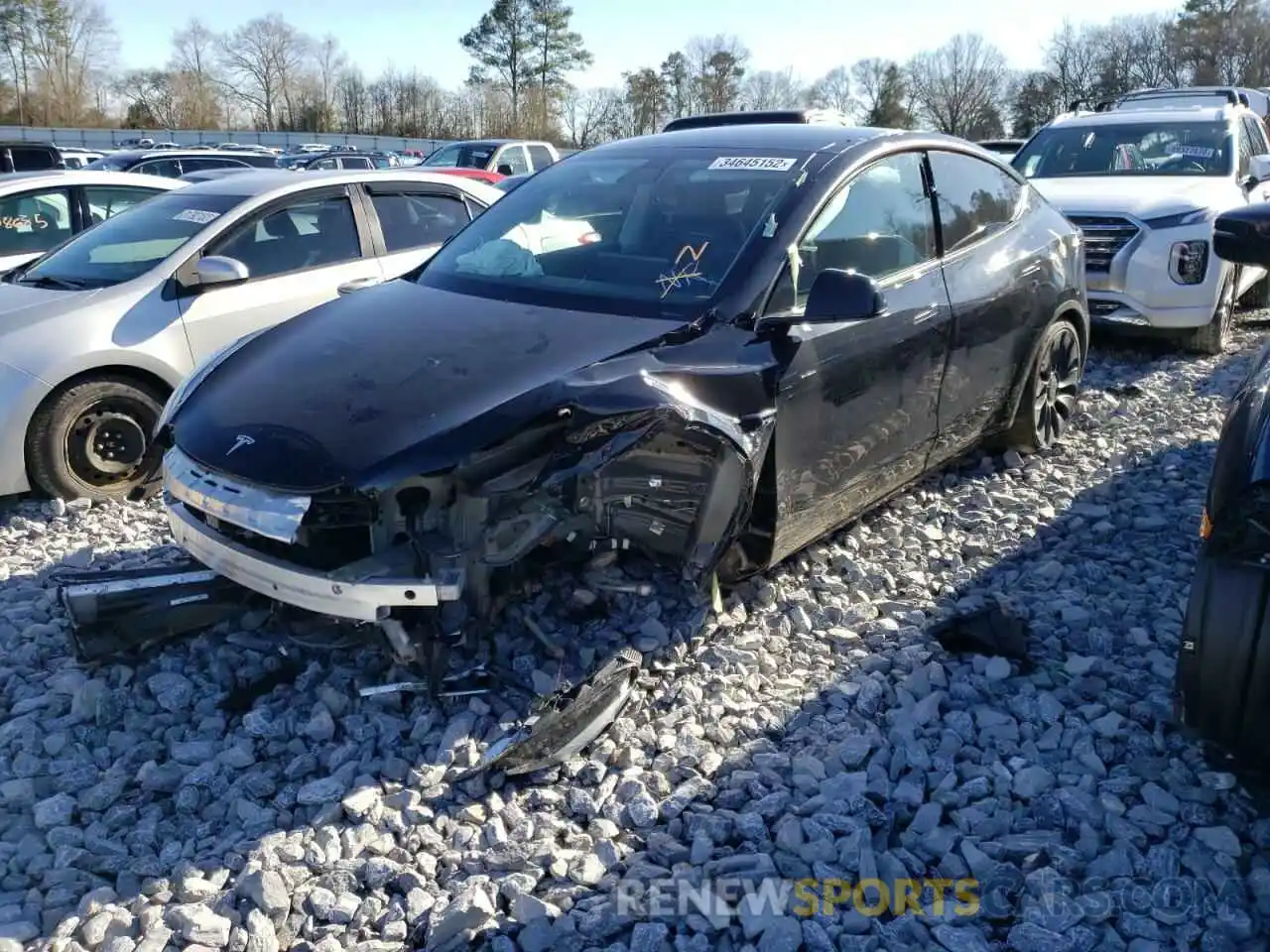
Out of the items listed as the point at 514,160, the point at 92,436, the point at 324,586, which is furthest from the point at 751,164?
the point at 514,160

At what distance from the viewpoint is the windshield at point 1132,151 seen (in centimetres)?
875

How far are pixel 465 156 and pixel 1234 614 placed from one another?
720 inches

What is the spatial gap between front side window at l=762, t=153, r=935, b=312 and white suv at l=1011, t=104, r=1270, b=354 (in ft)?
11.1

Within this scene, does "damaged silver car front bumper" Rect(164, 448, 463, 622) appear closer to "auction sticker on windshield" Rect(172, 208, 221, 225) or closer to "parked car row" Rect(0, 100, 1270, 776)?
"parked car row" Rect(0, 100, 1270, 776)

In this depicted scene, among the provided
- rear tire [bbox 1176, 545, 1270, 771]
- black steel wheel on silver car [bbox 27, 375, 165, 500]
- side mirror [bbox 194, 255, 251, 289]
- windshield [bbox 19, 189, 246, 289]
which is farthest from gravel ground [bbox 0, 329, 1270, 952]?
windshield [bbox 19, 189, 246, 289]

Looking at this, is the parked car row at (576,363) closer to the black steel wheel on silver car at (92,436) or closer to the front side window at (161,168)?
the black steel wheel on silver car at (92,436)

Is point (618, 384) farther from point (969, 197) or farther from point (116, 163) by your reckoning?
point (116, 163)

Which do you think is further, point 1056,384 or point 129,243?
point 129,243

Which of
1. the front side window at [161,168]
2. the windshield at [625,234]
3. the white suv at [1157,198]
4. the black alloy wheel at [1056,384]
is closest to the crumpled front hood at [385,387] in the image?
the windshield at [625,234]

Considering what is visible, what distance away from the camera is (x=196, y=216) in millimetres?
6051

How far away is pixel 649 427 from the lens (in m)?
3.19

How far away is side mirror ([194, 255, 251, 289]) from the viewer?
221 inches

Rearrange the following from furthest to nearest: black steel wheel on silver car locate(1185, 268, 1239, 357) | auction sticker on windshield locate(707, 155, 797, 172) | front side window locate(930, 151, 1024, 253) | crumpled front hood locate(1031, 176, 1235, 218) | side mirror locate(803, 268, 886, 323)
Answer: black steel wheel on silver car locate(1185, 268, 1239, 357) → crumpled front hood locate(1031, 176, 1235, 218) → front side window locate(930, 151, 1024, 253) → auction sticker on windshield locate(707, 155, 797, 172) → side mirror locate(803, 268, 886, 323)

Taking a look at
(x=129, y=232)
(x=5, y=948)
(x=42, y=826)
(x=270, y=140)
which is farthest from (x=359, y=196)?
(x=270, y=140)
